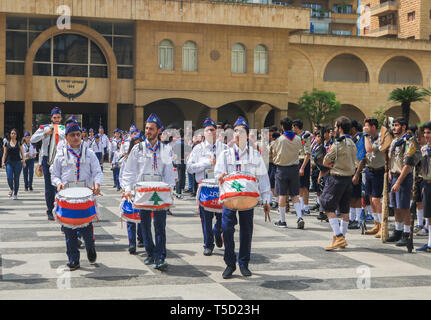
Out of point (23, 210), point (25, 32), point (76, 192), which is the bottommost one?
point (23, 210)

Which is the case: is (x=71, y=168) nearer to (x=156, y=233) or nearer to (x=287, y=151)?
(x=156, y=233)

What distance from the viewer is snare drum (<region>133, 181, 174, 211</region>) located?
777 cm

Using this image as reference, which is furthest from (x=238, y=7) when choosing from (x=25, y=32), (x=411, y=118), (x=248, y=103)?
(x=411, y=118)

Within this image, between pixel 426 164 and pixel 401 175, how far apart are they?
0.46 meters

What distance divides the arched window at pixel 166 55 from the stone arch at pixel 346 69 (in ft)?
44.5

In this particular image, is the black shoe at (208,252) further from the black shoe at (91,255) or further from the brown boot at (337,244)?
the brown boot at (337,244)

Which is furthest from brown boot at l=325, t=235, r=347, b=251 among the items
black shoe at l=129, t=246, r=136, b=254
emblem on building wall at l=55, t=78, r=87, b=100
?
emblem on building wall at l=55, t=78, r=87, b=100

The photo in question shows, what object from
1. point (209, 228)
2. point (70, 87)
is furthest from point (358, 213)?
point (70, 87)

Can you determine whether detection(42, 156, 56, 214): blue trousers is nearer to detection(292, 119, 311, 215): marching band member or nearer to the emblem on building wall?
detection(292, 119, 311, 215): marching band member

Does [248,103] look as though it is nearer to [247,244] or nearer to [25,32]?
[25,32]

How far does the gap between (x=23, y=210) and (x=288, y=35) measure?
1371 inches

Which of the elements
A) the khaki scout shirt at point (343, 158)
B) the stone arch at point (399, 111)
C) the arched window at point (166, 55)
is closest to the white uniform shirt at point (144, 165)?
the khaki scout shirt at point (343, 158)

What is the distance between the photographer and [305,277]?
7.57 meters

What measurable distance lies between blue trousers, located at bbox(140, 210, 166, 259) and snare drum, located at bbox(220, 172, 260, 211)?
0.81 meters
